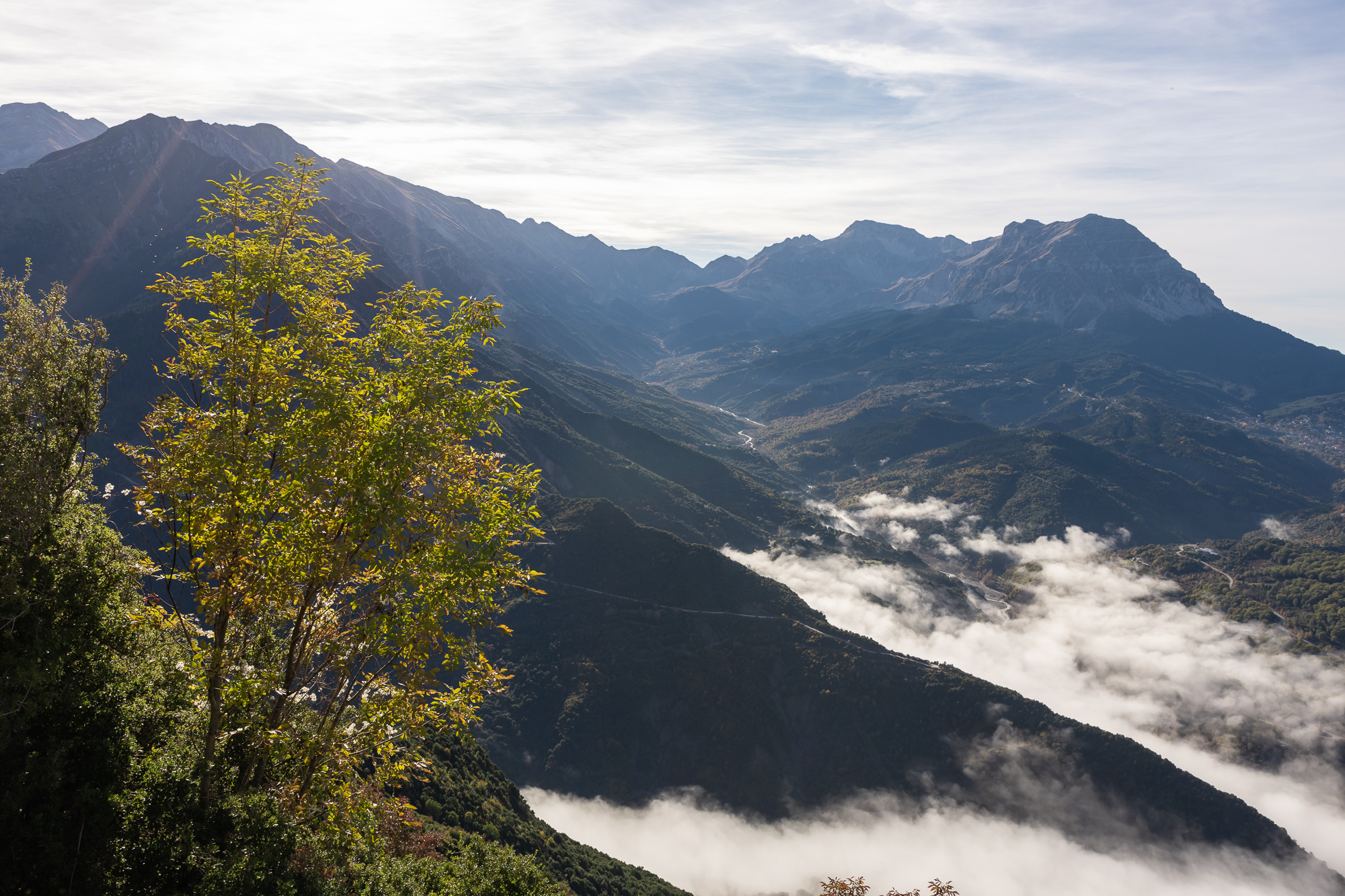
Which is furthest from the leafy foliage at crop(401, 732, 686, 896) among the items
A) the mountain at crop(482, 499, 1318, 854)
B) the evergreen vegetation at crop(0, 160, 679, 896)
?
the evergreen vegetation at crop(0, 160, 679, 896)

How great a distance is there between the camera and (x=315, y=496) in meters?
13.0

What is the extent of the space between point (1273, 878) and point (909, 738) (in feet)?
197

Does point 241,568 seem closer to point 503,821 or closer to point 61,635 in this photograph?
point 61,635

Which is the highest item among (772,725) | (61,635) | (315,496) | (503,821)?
(315,496)

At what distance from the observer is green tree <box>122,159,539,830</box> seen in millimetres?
12602

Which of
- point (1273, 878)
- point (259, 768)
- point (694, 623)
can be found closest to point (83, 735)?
point (259, 768)

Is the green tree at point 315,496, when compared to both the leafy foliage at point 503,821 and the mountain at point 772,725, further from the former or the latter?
the mountain at point 772,725

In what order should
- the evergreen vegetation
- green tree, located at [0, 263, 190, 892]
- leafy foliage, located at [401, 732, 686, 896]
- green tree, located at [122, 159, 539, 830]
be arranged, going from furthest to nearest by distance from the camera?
1. leafy foliage, located at [401, 732, 686, 896]
2. green tree, located at [122, 159, 539, 830]
3. the evergreen vegetation
4. green tree, located at [0, 263, 190, 892]

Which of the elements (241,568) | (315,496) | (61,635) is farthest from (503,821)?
(315,496)

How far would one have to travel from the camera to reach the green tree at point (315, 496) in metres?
12.6

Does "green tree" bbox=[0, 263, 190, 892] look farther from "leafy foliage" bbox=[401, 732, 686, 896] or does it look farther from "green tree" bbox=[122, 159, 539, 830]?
"leafy foliage" bbox=[401, 732, 686, 896]

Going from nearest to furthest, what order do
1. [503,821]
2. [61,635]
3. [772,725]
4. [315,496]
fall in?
1. [61,635]
2. [315,496]
3. [503,821]
4. [772,725]

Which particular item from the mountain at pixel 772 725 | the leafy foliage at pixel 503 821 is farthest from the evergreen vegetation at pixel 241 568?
the mountain at pixel 772 725

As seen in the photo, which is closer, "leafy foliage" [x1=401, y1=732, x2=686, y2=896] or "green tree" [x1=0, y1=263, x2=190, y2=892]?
"green tree" [x1=0, y1=263, x2=190, y2=892]
